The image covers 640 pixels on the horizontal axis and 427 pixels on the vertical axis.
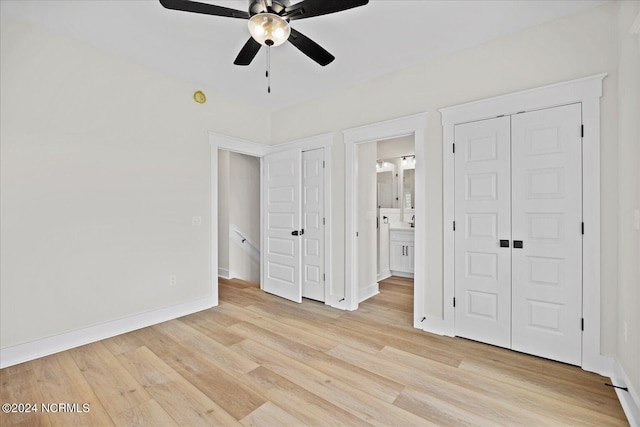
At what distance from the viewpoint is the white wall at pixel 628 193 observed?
182cm

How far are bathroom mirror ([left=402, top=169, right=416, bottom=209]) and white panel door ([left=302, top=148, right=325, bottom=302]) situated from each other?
2388 mm

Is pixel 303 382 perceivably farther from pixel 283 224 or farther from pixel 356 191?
pixel 283 224

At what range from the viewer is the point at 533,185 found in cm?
250

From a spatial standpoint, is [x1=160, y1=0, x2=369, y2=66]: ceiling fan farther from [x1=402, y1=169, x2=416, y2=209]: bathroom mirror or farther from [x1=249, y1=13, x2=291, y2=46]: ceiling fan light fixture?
[x1=402, y1=169, x2=416, y2=209]: bathroom mirror

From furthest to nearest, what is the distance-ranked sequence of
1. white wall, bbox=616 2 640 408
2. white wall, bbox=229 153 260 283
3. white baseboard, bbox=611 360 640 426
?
white wall, bbox=229 153 260 283, white wall, bbox=616 2 640 408, white baseboard, bbox=611 360 640 426

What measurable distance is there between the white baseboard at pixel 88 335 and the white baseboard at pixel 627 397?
389cm

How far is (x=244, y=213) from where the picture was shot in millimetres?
5410

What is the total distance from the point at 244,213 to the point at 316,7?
4.08 metres

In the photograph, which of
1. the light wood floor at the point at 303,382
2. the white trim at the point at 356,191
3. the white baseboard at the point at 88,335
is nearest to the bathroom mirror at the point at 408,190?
the white trim at the point at 356,191

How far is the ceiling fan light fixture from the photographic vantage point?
1.84 meters

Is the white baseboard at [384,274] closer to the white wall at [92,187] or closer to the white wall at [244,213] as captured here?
the white wall at [244,213]

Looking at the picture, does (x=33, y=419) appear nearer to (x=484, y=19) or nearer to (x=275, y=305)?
(x=275, y=305)

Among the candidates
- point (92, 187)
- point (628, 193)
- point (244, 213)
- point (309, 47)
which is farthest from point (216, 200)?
point (628, 193)

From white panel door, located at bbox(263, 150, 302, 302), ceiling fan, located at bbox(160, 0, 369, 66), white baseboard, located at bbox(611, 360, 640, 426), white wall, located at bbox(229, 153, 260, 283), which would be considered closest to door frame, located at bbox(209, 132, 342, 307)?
white panel door, located at bbox(263, 150, 302, 302)
